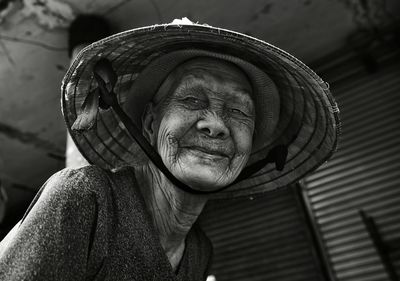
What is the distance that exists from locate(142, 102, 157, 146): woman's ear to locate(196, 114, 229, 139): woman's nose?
0.31 m

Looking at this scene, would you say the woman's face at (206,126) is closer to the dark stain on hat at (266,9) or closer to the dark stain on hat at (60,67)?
the dark stain on hat at (266,9)

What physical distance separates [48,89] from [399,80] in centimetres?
377

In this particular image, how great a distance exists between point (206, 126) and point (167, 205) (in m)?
0.36

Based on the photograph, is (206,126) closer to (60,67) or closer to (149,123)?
(149,123)

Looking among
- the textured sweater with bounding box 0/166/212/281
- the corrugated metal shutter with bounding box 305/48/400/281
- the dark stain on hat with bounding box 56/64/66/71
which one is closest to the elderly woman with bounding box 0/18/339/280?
the textured sweater with bounding box 0/166/212/281

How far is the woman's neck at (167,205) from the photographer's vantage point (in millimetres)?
1562

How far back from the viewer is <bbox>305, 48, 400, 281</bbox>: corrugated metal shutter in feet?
11.0

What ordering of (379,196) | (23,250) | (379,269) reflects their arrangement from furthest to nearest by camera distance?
1. (379,196)
2. (379,269)
3. (23,250)

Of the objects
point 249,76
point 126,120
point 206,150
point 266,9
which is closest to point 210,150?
point 206,150

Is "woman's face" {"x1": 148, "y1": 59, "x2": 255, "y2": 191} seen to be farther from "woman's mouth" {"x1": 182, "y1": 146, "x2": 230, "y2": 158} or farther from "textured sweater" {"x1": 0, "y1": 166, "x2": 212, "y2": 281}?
"textured sweater" {"x1": 0, "y1": 166, "x2": 212, "y2": 281}

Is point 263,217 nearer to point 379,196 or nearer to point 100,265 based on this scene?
point 379,196

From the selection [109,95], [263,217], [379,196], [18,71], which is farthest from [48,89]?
[379,196]

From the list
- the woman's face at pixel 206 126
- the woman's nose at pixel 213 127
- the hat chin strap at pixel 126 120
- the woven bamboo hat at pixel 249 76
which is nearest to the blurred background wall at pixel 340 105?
the woven bamboo hat at pixel 249 76

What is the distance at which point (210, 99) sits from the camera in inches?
63.3
